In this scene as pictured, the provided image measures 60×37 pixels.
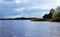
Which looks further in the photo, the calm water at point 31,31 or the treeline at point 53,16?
the treeline at point 53,16

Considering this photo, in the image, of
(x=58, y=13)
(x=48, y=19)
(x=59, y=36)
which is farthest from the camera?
A: (x=48, y=19)

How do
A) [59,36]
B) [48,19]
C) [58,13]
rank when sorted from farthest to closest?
1. [48,19]
2. [58,13]
3. [59,36]

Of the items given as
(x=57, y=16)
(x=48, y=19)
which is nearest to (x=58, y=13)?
(x=57, y=16)

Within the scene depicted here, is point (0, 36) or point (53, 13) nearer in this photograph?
point (0, 36)

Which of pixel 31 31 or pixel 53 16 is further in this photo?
pixel 53 16

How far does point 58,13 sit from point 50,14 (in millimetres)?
4168

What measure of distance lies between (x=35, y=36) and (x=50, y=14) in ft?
150

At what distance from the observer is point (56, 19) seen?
62844 mm

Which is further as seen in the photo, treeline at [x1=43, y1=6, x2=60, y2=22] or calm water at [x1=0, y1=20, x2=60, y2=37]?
treeline at [x1=43, y1=6, x2=60, y2=22]

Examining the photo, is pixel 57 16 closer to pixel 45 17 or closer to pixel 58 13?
pixel 58 13

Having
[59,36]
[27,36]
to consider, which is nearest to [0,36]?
[27,36]

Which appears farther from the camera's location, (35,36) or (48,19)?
(48,19)

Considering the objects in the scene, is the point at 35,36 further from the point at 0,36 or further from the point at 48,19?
the point at 48,19

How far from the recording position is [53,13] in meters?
65.6
